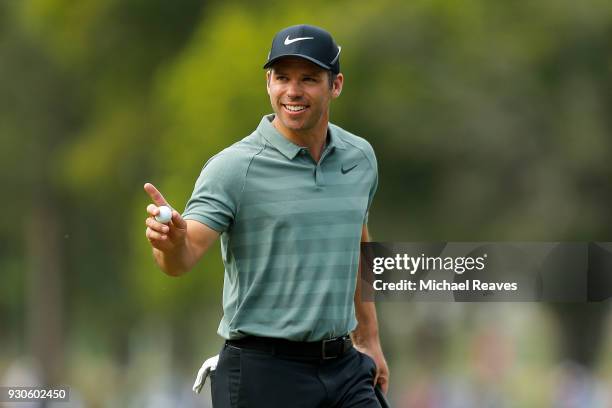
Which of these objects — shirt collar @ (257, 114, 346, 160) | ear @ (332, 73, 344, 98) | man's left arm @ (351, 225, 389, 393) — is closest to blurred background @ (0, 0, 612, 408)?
man's left arm @ (351, 225, 389, 393)

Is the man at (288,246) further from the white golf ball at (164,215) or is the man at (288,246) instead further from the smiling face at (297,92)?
the white golf ball at (164,215)

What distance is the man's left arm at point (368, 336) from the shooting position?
3.82m

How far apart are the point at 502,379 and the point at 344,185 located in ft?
21.4

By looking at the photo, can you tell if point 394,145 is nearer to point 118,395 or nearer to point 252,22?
point 252,22

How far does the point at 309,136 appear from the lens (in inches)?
138

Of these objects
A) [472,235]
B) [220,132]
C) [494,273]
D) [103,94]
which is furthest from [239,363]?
[103,94]

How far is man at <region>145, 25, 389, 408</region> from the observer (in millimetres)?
3338

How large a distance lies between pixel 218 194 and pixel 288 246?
0.24 meters

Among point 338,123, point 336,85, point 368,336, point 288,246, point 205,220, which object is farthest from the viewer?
point 338,123

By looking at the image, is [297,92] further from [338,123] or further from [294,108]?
[338,123]

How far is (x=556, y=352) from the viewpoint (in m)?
10.1

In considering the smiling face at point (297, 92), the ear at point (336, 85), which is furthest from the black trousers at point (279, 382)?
the ear at point (336, 85)

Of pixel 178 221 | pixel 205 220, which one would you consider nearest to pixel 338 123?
pixel 205 220

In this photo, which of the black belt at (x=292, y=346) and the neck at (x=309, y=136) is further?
the neck at (x=309, y=136)
